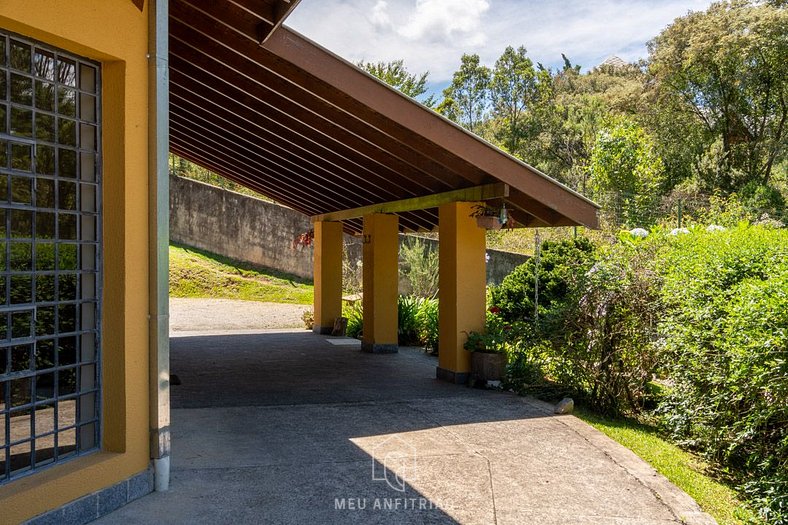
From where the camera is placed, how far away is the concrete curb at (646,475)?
14.3 ft

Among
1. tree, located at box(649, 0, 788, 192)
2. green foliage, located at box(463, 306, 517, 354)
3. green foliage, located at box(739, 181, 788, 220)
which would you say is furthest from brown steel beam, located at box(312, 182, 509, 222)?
tree, located at box(649, 0, 788, 192)

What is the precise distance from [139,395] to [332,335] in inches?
368

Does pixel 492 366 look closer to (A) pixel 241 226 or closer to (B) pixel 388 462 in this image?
(B) pixel 388 462

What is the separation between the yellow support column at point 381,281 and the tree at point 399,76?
17114 mm

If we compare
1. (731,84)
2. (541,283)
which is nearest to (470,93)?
(731,84)

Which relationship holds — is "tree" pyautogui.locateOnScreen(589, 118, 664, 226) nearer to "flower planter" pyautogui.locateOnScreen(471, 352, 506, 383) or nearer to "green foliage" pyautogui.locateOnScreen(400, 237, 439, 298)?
"green foliage" pyautogui.locateOnScreen(400, 237, 439, 298)

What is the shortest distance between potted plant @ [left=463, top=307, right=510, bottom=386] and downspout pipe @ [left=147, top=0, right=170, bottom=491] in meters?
4.49

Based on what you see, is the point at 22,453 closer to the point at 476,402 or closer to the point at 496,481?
the point at 496,481

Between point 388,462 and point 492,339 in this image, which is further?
point 492,339

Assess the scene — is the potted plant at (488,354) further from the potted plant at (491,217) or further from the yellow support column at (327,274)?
the yellow support column at (327,274)

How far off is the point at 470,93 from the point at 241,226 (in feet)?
66.1

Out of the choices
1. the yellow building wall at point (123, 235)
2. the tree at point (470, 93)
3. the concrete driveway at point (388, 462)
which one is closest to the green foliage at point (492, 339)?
the concrete driveway at point (388, 462)

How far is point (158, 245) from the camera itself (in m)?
4.47

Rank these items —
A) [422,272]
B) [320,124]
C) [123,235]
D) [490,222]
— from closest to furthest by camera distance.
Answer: [123,235], [320,124], [490,222], [422,272]
